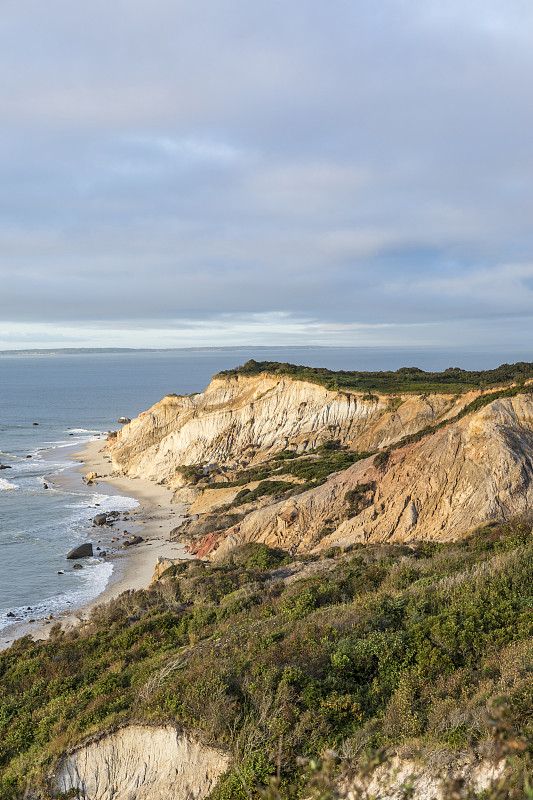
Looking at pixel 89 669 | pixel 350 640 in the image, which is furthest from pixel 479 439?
pixel 89 669

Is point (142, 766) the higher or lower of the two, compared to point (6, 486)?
higher

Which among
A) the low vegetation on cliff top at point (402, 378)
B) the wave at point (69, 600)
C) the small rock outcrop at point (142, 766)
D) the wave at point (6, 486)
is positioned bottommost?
the wave at point (69, 600)

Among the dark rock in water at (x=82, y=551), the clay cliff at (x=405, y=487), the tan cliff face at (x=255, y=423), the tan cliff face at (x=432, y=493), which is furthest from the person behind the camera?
the tan cliff face at (x=255, y=423)

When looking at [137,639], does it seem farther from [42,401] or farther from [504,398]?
[42,401]

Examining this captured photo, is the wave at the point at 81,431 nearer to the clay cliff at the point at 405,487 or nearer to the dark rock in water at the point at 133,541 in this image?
the clay cliff at the point at 405,487

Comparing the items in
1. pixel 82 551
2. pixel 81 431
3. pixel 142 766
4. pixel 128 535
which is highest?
pixel 142 766

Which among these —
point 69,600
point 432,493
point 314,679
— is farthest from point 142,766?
point 69,600

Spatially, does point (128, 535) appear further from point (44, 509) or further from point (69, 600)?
point (44, 509)

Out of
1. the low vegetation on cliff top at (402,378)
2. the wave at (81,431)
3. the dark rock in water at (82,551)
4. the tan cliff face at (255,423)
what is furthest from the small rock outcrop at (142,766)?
the wave at (81,431)
